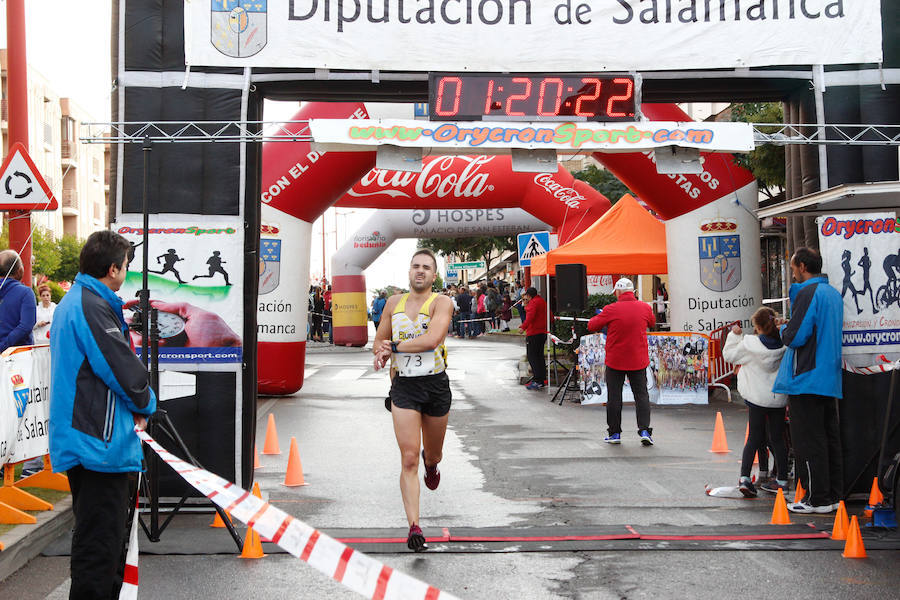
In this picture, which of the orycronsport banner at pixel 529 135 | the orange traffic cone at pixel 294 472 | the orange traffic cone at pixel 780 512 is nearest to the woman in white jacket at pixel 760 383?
the orange traffic cone at pixel 780 512

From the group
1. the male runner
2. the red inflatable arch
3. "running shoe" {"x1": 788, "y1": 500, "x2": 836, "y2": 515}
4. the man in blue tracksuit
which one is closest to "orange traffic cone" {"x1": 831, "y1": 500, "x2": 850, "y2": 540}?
"running shoe" {"x1": 788, "y1": 500, "x2": 836, "y2": 515}

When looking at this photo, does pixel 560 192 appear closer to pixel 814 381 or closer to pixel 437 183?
pixel 437 183

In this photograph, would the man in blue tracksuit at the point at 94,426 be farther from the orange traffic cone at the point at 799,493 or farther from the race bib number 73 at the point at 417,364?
the orange traffic cone at the point at 799,493

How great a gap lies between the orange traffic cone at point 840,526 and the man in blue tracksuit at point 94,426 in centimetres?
472

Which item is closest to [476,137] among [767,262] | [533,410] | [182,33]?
[182,33]

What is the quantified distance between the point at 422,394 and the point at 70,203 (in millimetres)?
67019

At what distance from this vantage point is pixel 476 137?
7.91m

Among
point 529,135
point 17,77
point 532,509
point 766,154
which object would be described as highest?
point 766,154

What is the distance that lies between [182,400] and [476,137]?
309 centimetres

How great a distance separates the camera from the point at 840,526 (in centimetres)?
702

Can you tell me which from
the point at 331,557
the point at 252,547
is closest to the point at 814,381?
the point at 252,547

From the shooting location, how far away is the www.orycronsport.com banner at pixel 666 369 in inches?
613

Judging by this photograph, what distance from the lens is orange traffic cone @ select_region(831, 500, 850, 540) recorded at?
6.97m

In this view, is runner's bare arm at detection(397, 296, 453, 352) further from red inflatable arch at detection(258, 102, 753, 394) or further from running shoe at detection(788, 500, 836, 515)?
red inflatable arch at detection(258, 102, 753, 394)
